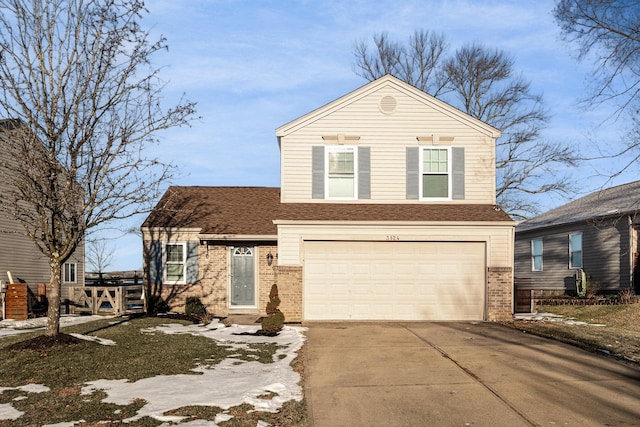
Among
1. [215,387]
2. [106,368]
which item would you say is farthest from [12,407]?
[215,387]

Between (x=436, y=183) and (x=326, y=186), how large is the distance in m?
3.48

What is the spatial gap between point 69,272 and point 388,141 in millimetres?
17105

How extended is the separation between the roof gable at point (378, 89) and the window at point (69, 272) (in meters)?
14.4

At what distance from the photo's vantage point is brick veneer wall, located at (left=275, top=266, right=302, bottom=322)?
17016 mm

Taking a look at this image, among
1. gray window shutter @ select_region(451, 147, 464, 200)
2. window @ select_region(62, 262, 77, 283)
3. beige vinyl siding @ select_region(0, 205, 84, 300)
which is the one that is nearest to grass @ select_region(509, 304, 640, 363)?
gray window shutter @ select_region(451, 147, 464, 200)

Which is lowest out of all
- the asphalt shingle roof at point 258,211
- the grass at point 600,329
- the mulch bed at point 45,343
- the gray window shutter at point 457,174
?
the grass at point 600,329

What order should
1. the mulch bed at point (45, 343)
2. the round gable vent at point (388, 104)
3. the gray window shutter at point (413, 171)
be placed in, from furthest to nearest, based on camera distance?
the round gable vent at point (388, 104) < the gray window shutter at point (413, 171) < the mulch bed at point (45, 343)

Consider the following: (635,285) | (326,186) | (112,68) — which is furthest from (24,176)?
(635,285)

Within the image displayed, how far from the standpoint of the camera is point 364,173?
1834 cm

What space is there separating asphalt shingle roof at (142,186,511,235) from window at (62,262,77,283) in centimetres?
772

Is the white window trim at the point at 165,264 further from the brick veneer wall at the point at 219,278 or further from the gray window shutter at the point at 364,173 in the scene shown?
the gray window shutter at the point at 364,173

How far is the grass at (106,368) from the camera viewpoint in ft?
25.0

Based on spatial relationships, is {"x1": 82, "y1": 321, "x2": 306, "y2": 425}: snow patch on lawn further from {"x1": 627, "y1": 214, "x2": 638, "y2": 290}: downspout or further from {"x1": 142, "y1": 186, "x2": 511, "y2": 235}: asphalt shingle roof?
{"x1": 627, "y1": 214, "x2": 638, "y2": 290}: downspout

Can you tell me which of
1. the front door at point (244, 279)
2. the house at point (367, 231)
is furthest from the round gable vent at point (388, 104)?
the front door at point (244, 279)
